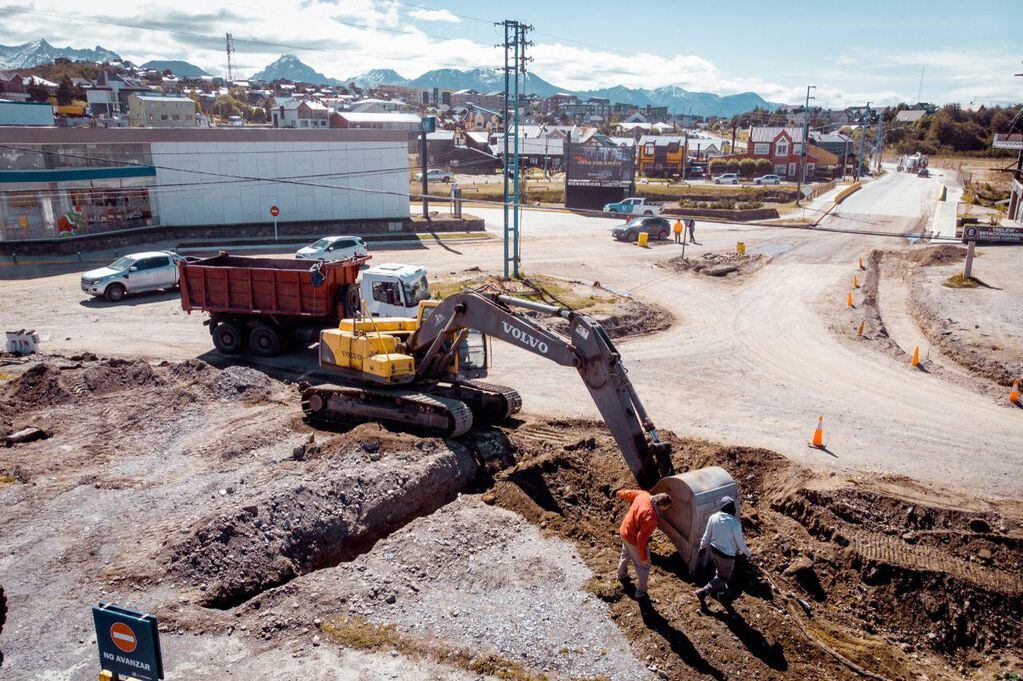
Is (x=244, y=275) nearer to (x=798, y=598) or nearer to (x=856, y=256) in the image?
(x=798, y=598)

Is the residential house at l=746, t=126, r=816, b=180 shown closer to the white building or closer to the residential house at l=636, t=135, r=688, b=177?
the residential house at l=636, t=135, r=688, b=177

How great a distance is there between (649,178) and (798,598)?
80.2 metres

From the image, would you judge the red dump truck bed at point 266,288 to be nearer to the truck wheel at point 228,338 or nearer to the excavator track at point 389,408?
the truck wheel at point 228,338

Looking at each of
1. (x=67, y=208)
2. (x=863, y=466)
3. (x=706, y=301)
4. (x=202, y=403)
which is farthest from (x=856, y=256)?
(x=67, y=208)

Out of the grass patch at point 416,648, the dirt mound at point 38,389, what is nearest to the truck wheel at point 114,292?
the dirt mound at point 38,389

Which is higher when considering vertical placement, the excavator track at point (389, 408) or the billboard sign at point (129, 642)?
the billboard sign at point (129, 642)

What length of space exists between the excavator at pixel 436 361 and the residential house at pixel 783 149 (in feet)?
254

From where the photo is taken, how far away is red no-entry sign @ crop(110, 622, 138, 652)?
6.67 metres

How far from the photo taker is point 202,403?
1752cm

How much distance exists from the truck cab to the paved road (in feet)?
9.53

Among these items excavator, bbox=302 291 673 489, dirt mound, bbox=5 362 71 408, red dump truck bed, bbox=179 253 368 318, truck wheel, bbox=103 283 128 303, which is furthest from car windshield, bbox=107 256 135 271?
excavator, bbox=302 291 673 489

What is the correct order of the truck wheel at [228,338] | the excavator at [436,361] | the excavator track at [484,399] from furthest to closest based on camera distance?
the truck wheel at [228,338] < the excavator track at [484,399] < the excavator at [436,361]

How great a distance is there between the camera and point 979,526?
12.0 m

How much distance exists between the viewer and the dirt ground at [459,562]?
8758 millimetres
